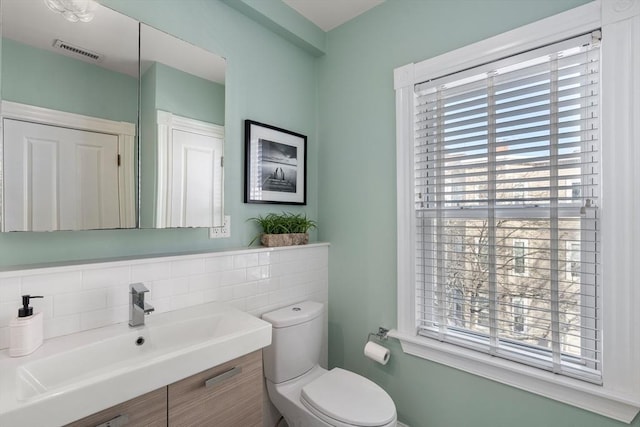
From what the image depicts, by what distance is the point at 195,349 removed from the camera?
1002mm

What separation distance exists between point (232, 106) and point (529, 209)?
1.58m

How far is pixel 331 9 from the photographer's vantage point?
6.36 ft

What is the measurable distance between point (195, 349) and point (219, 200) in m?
0.78

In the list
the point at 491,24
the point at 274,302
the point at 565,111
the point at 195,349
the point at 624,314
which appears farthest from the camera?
the point at 274,302

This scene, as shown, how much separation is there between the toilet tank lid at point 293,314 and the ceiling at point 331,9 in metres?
1.83

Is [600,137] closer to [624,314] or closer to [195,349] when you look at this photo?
[624,314]

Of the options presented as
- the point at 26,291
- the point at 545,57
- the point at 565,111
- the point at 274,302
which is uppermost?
the point at 545,57

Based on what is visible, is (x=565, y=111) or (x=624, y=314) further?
(x=565, y=111)

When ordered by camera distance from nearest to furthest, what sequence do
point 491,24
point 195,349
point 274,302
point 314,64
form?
point 195,349, point 491,24, point 274,302, point 314,64

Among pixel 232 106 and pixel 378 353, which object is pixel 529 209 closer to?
pixel 378 353

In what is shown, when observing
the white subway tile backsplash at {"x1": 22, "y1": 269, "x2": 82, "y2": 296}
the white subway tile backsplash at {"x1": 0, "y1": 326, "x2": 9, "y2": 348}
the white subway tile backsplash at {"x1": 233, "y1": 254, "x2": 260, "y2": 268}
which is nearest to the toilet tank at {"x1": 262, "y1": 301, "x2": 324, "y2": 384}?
the white subway tile backsplash at {"x1": 233, "y1": 254, "x2": 260, "y2": 268}

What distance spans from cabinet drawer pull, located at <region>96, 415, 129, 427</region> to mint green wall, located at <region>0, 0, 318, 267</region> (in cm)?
65

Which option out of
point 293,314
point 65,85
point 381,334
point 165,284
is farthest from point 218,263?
point 381,334

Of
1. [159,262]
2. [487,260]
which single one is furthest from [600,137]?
[159,262]
